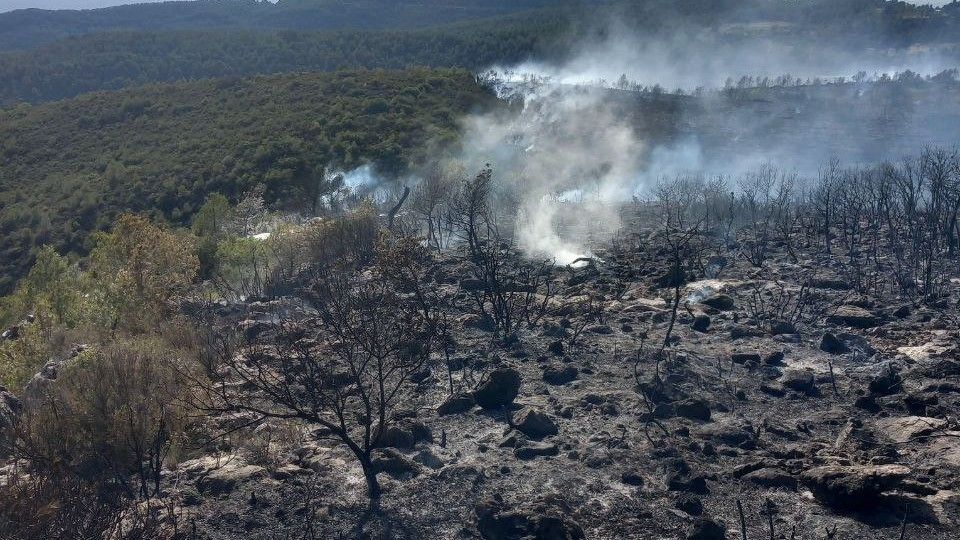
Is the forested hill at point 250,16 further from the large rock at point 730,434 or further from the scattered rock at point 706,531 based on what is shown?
the scattered rock at point 706,531

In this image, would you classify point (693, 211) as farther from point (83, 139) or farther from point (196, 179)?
point (83, 139)

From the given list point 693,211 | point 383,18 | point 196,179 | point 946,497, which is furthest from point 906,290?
point 383,18

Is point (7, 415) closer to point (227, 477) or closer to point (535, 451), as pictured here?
point (227, 477)

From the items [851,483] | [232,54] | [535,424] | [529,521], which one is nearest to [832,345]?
[851,483]

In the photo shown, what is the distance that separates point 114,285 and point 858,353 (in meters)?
17.9

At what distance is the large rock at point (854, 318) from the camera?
67.2 ft

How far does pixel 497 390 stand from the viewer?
53.3ft

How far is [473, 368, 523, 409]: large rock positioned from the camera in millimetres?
16203

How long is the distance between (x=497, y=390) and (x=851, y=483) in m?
6.46

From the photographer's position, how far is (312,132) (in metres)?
53.2

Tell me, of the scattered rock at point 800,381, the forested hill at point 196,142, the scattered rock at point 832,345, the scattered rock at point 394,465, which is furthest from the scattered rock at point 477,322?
the forested hill at point 196,142

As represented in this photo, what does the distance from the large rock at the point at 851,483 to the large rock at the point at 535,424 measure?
4.18 m

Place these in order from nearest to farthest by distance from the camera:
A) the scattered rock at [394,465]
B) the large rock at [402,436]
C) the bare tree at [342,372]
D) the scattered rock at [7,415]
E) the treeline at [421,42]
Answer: the bare tree at [342,372] < the scattered rock at [394,465] < the scattered rock at [7,415] < the large rock at [402,436] < the treeline at [421,42]

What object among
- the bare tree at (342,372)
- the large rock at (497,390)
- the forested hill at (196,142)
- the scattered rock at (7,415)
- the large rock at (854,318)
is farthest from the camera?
the forested hill at (196,142)
